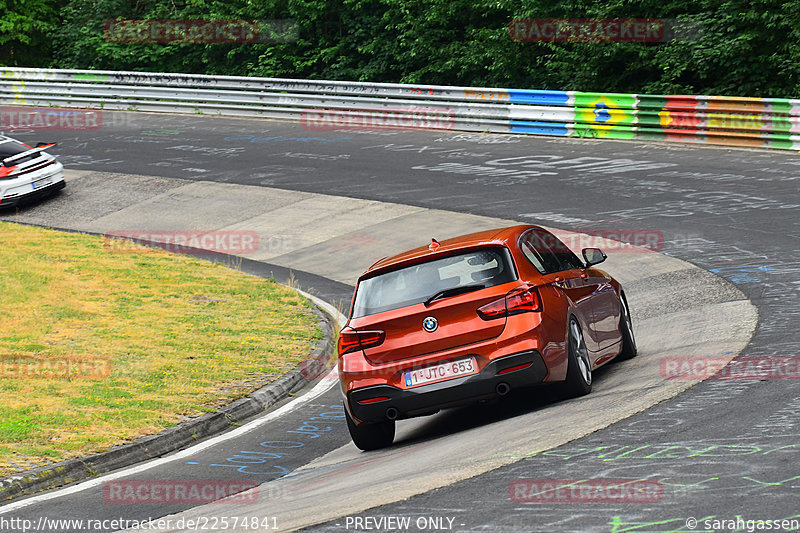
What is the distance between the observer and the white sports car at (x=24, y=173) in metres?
23.9

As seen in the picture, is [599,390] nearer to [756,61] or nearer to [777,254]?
[777,254]

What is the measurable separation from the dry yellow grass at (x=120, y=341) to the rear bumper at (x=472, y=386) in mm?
2654

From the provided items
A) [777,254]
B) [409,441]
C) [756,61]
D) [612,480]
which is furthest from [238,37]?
[612,480]

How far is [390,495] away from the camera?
675 cm

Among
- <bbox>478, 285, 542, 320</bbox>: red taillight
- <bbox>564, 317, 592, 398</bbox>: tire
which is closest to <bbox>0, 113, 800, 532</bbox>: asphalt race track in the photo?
<bbox>564, 317, 592, 398</bbox>: tire

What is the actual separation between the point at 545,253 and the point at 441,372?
1.75 meters

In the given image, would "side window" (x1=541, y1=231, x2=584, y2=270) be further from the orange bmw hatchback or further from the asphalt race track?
the asphalt race track

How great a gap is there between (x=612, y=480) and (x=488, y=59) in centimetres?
2744

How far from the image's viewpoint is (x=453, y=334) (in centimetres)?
837

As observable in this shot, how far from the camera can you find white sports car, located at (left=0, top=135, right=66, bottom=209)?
2386 centimetres

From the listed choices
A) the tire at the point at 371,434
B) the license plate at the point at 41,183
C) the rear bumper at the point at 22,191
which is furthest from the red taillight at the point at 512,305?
the license plate at the point at 41,183

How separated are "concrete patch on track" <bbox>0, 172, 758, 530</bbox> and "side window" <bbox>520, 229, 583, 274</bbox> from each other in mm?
1106

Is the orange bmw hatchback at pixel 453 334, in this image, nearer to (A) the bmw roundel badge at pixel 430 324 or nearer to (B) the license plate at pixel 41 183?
(A) the bmw roundel badge at pixel 430 324

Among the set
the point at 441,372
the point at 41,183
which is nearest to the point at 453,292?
the point at 441,372
